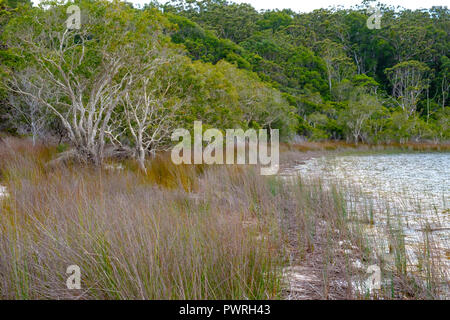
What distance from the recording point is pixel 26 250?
2.39 m

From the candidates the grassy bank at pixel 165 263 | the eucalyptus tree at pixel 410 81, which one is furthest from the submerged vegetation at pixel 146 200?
the eucalyptus tree at pixel 410 81

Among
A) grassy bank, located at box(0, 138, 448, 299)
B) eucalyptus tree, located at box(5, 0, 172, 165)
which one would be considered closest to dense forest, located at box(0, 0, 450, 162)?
eucalyptus tree, located at box(5, 0, 172, 165)

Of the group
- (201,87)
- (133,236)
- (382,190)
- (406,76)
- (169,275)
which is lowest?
(382,190)

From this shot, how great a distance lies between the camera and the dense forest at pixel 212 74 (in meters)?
8.13

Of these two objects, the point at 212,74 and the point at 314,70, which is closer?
the point at 212,74

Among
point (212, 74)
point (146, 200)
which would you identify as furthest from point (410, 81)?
point (146, 200)

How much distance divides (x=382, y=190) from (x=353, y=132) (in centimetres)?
3091

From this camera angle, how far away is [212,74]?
50.5 ft

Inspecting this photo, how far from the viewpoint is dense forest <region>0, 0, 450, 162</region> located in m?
8.13

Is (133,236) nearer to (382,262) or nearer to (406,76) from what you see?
(382,262)

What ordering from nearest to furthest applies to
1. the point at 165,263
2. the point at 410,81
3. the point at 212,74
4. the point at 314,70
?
the point at 165,263, the point at 212,74, the point at 410,81, the point at 314,70

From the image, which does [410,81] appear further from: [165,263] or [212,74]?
[165,263]

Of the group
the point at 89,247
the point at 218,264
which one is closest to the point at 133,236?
the point at 89,247

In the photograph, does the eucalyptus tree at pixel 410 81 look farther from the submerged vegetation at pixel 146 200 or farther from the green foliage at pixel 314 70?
the submerged vegetation at pixel 146 200
